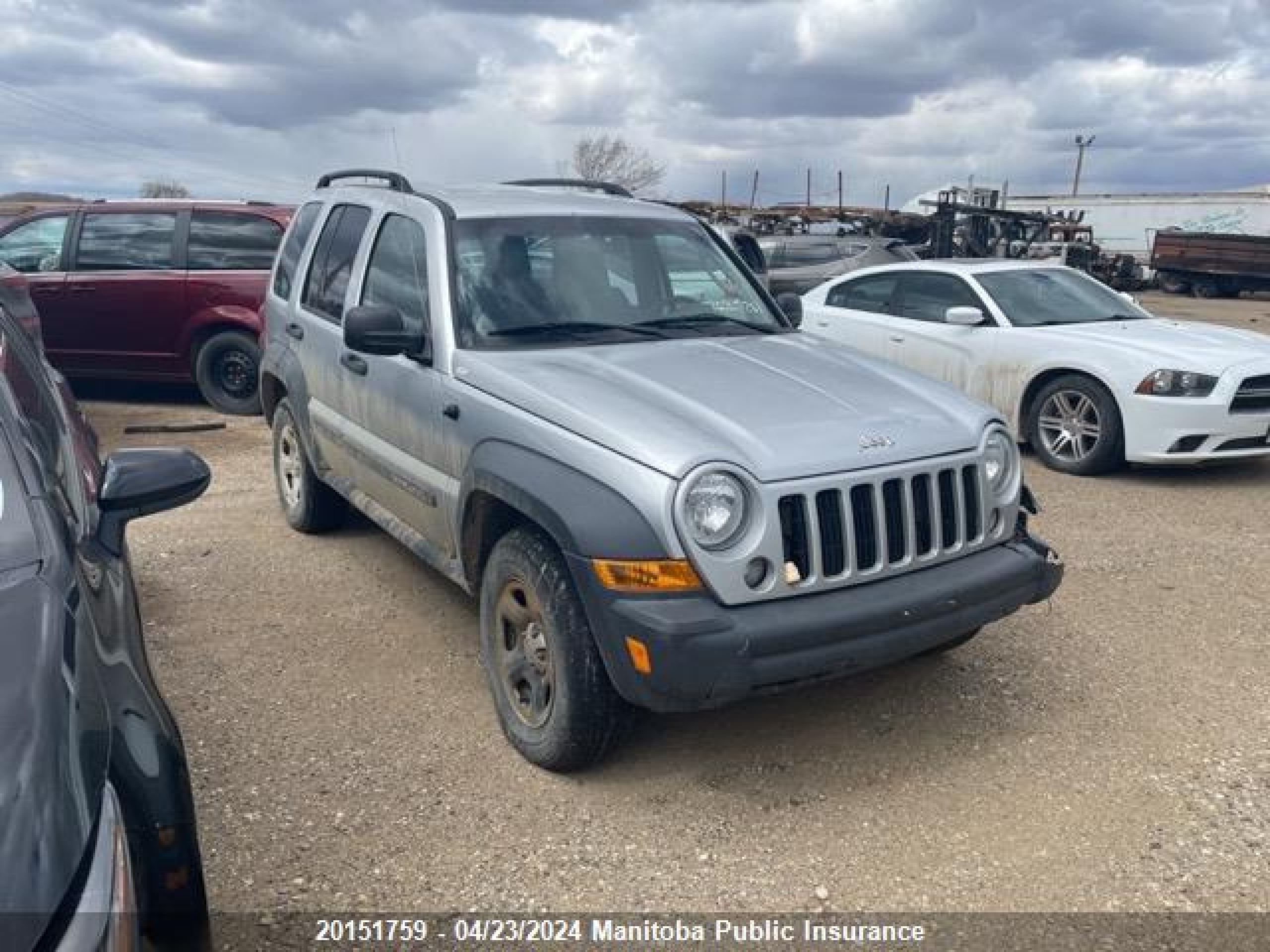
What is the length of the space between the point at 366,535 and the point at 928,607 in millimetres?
3564

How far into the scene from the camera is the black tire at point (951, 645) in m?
3.35

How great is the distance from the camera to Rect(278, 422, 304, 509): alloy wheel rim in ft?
18.2

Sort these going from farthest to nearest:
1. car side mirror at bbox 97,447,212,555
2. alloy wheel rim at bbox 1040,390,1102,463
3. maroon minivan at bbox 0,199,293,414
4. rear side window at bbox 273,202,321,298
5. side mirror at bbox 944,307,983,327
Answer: maroon minivan at bbox 0,199,293,414 → side mirror at bbox 944,307,983,327 → alloy wheel rim at bbox 1040,390,1102,463 → rear side window at bbox 273,202,321,298 → car side mirror at bbox 97,447,212,555

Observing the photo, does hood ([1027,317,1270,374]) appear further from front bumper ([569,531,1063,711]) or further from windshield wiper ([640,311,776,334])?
front bumper ([569,531,1063,711])

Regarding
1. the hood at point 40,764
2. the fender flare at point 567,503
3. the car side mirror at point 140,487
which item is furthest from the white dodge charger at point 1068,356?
the hood at point 40,764

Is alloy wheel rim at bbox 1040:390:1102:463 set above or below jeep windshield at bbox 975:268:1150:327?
below

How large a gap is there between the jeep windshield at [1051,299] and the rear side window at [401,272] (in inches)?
199

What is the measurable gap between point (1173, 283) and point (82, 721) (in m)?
36.2

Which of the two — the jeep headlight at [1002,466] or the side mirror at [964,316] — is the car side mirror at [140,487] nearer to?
the jeep headlight at [1002,466]

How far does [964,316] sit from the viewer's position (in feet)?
24.3

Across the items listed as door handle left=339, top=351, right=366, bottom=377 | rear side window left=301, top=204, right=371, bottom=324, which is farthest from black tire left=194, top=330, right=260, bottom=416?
door handle left=339, top=351, right=366, bottom=377

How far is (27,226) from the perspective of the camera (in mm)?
9125

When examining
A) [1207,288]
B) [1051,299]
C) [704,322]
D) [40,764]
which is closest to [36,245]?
[704,322]

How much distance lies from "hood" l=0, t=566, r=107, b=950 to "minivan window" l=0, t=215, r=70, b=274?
28.0 ft
